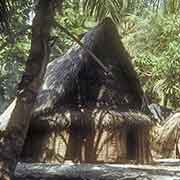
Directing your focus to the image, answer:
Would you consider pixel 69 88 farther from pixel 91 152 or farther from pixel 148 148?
pixel 148 148

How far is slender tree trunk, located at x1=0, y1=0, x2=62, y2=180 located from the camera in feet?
24.6

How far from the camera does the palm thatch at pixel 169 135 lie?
64.3 ft

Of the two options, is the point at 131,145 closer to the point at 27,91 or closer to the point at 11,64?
the point at 27,91

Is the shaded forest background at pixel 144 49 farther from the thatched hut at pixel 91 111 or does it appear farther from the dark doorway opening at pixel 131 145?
the dark doorway opening at pixel 131 145

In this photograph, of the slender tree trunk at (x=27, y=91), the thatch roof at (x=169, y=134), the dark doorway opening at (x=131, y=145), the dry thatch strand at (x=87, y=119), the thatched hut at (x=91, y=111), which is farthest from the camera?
the thatch roof at (x=169, y=134)

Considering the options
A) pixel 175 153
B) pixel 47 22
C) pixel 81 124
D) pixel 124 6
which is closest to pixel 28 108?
pixel 47 22

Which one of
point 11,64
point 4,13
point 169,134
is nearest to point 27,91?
point 4,13

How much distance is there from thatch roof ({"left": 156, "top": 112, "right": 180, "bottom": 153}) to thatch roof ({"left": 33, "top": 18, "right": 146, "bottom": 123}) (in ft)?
16.2

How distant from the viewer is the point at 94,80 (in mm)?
14391

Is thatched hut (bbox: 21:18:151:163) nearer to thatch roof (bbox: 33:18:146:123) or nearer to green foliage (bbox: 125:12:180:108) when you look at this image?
thatch roof (bbox: 33:18:146:123)

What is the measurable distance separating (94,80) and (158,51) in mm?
8138

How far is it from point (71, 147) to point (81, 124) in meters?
0.75

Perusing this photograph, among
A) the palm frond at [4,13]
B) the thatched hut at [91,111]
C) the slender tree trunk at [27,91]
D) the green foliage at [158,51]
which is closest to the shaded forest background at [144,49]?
the green foliage at [158,51]

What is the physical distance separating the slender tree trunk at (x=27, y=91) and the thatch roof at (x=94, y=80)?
5634 mm
